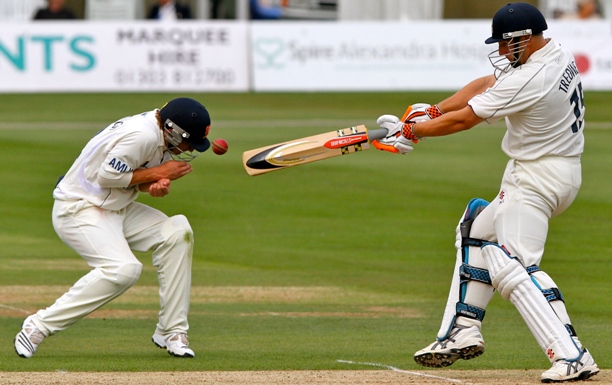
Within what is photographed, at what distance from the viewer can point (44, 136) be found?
1888 cm

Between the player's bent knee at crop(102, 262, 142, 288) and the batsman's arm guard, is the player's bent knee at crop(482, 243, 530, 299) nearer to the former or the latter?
the batsman's arm guard

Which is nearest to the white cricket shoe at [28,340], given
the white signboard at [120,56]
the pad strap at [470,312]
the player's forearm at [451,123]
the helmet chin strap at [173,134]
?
the helmet chin strap at [173,134]

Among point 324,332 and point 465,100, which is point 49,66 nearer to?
point 324,332

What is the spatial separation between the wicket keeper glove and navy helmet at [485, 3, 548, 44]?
2.37ft

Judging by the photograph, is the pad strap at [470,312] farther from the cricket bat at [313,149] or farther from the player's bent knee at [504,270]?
the cricket bat at [313,149]

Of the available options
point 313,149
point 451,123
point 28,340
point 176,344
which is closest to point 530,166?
point 451,123

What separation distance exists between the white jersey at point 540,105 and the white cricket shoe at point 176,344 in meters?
2.44

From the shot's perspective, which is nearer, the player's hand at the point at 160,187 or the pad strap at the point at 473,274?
the pad strap at the point at 473,274

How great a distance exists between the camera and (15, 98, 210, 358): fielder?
23.4 ft

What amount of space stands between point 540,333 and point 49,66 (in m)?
17.4

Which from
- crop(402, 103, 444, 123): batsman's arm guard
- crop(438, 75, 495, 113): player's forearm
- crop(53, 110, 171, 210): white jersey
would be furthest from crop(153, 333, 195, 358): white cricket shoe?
crop(438, 75, 495, 113): player's forearm

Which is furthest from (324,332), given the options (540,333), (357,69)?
(357,69)

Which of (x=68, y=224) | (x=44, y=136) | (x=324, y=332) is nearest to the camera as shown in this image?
(x=68, y=224)

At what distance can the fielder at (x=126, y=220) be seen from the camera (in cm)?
713
